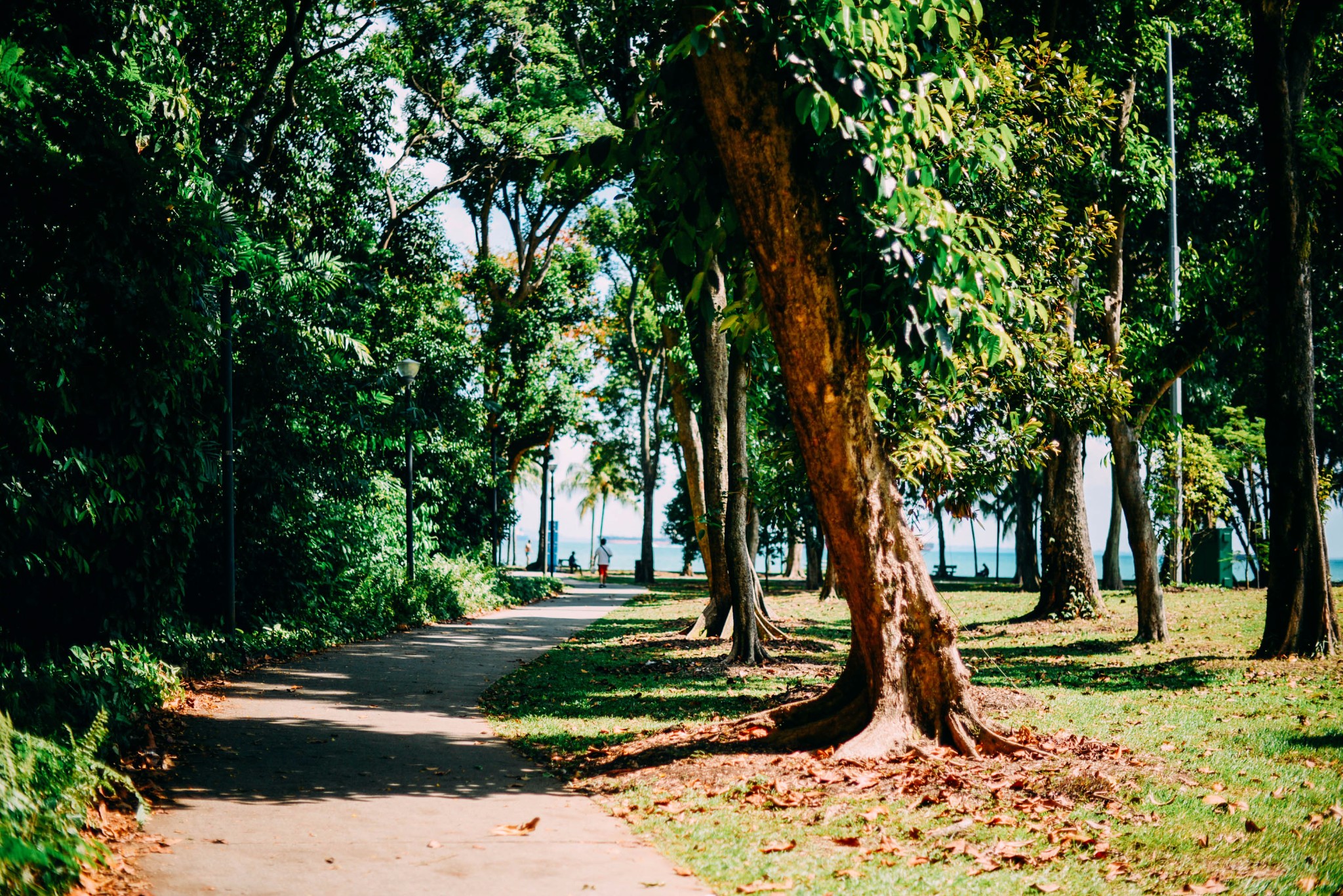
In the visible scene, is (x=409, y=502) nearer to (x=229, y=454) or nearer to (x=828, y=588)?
(x=229, y=454)

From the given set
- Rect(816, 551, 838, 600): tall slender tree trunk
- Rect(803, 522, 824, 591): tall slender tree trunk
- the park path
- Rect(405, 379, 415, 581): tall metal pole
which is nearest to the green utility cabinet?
Rect(816, 551, 838, 600): tall slender tree trunk

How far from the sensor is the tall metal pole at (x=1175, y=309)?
16.9m

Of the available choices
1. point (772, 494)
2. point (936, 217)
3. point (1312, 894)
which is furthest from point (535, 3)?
point (1312, 894)

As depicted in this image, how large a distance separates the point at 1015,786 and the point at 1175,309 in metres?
11.9

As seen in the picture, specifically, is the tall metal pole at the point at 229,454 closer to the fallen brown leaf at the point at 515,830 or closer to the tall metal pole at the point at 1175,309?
the fallen brown leaf at the point at 515,830

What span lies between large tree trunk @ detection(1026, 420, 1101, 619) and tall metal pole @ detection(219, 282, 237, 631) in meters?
13.7

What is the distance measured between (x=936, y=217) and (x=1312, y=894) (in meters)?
4.44

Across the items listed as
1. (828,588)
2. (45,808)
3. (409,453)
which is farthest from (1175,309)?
(45,808)

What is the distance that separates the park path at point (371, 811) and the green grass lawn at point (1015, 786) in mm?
378

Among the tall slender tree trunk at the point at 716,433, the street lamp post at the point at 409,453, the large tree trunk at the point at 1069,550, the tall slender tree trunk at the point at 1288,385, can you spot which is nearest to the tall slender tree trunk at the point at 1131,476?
the tall slender tree trunk at the point at 1288,385

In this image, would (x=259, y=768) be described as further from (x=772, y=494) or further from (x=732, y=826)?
(x=772, y=494)

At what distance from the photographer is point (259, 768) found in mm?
7688

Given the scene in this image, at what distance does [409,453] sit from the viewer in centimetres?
2070

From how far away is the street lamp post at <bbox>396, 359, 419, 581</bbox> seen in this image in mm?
19719
